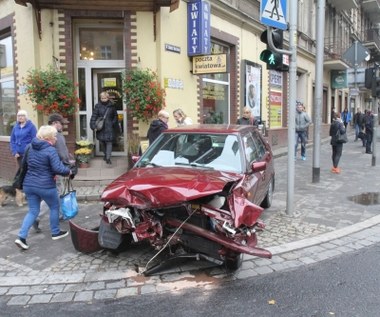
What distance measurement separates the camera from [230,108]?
14.1 metres

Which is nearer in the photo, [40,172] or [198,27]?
[40,172]

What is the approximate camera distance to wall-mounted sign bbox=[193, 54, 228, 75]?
10.5m

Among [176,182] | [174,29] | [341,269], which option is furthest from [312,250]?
[174,29]

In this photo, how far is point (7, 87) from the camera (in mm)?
11508

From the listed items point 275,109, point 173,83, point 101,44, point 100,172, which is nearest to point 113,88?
point 101,44

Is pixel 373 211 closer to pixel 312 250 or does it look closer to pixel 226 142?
A: pixel 312 250

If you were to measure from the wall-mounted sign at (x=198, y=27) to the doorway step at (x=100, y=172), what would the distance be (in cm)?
336

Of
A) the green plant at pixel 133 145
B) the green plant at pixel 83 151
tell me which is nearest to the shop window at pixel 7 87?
the green plant at pixel 83 151

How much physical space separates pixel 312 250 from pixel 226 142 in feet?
5.97

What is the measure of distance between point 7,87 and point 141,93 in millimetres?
4346

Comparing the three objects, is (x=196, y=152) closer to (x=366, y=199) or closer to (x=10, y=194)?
(x=10, y=194)

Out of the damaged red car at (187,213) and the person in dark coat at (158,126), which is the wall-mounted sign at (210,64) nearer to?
the person in dark coat at (158,126)

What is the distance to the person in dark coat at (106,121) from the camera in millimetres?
9711

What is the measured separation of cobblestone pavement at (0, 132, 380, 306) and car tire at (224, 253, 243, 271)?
68 millimetres
